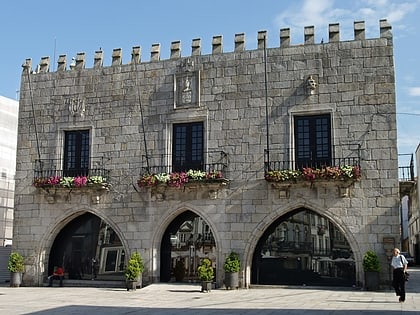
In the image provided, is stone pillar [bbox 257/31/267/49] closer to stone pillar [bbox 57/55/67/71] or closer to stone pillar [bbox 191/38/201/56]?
stone pillar [bbox 191/38/201/56]

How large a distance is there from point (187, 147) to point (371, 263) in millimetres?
6880

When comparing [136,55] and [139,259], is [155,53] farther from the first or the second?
[139,259]

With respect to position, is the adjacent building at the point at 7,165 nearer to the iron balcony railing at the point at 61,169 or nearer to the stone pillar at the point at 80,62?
the iron balcony railing at the point at 61,169

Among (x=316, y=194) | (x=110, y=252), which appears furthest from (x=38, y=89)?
(x=316, y=194)

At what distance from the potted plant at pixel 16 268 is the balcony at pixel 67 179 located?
220 centimetres

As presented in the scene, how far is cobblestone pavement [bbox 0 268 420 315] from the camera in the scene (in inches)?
464

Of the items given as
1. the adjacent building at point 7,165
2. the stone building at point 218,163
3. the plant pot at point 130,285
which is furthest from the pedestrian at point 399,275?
the adjacent building at point 7,165

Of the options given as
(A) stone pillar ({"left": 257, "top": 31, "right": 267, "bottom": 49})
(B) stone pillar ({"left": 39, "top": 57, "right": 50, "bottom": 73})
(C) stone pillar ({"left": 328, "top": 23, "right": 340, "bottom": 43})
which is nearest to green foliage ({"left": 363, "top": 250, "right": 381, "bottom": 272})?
(C) stone pillar ({"left": 328, "top": 23, "right": 340, "bottom": 43})

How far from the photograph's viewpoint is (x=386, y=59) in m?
17.3

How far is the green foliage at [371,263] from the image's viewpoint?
15.9 m

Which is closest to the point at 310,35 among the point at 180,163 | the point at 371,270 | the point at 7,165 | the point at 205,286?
the point at 180,163

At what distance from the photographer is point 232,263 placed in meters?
17.1

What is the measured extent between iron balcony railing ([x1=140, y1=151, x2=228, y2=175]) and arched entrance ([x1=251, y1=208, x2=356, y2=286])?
8.68 ft

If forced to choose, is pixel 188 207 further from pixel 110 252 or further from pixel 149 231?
pixel 110 252
